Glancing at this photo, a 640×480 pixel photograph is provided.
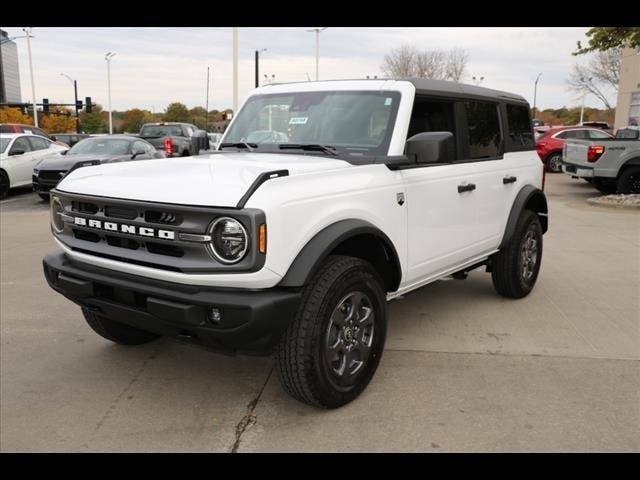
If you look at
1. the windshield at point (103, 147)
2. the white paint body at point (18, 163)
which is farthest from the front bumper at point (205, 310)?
the white paint body at point (18, 163)

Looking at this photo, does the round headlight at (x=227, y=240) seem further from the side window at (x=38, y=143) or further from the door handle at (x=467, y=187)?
the side window at (x=38, y=143)

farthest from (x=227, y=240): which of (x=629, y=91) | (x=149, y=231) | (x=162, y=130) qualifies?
(x=629, y=91)

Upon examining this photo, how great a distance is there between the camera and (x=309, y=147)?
402cm

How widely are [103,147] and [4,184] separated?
2.84m

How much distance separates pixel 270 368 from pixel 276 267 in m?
1.42

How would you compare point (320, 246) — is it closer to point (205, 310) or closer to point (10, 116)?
point (205, 310)

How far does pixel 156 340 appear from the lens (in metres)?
4.56

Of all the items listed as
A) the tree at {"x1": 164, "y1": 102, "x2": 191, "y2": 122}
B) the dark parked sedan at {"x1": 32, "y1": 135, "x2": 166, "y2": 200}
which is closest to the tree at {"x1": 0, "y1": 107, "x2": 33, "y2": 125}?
the tree at {"x1": 164, "y1": 102, "x2": 191, "y2": 122}

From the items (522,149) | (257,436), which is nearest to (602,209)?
(522,149)

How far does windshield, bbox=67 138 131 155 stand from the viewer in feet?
45.1

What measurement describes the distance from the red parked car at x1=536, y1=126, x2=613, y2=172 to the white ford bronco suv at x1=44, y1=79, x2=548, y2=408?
1710cm

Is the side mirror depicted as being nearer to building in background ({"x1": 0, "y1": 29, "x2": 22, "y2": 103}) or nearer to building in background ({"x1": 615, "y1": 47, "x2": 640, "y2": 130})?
building in background ({"x1": 615, "y1": 47, "x2": 640, "y2": 130})

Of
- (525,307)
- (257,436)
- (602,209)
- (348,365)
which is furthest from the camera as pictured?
(602,209)
